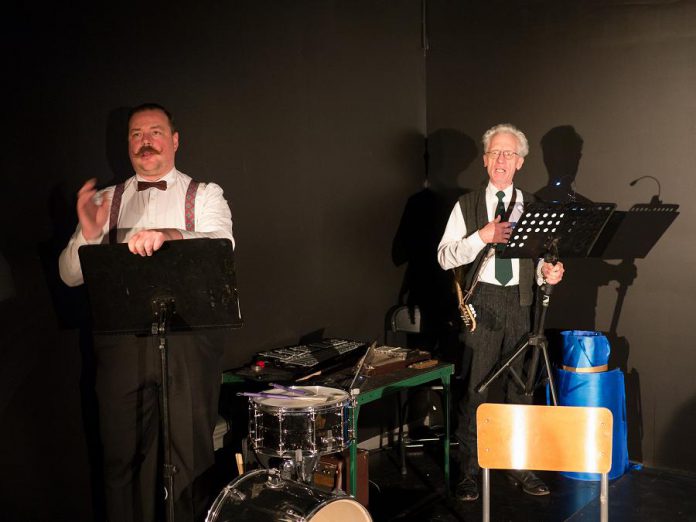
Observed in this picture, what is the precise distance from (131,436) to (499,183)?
2.42m

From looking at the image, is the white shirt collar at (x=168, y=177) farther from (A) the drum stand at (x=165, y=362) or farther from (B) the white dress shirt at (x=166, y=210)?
(A) the drum stand at (x=165, y=362)

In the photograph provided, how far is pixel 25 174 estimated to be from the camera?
320cm

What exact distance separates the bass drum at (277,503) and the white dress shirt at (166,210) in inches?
41.3

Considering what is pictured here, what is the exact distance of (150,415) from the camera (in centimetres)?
329

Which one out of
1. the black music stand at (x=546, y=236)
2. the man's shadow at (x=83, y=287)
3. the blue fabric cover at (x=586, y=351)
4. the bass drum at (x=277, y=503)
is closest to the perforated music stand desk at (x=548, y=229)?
the black music stand at (x=546, y=236)

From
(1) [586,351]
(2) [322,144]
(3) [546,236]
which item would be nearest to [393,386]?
(3) [546,236]

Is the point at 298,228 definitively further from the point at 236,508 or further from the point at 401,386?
the point at 236,508

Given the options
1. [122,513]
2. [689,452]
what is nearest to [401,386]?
[122,513]

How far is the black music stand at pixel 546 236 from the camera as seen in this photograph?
3734 millimetres

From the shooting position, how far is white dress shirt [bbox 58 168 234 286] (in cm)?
324

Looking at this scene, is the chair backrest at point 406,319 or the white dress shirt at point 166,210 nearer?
the white dress shirt at point 166,210

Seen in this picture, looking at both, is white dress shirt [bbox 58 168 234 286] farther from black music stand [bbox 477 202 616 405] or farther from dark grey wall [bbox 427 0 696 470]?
dark grey wall [bbox 427 0 696 470]

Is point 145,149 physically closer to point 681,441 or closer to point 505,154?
point 505,154

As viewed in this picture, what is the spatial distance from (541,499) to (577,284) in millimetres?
1495
